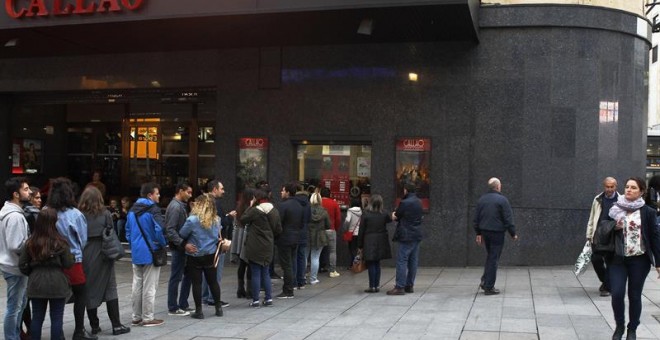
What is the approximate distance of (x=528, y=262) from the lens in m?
12.4

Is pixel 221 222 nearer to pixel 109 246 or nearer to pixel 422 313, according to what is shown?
pixel 109 246

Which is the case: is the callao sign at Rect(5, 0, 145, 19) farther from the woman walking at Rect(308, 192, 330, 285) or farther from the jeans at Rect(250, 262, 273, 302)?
the jeans at Rect(250, 262, 273, 302)

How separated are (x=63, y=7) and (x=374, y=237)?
6897mm

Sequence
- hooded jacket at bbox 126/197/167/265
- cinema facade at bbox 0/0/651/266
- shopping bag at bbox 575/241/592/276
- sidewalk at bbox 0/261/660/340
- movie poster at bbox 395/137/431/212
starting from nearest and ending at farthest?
sidewalk at bbox 0/261/660/340, hooded jacket at bbox 126/197/167/265, shopping bag at bbox 575/241/592/276, cinema facade at bbox 0/0/651/266, movie poster at bbox 395/137/431/212

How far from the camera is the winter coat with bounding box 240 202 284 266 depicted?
8938 mm

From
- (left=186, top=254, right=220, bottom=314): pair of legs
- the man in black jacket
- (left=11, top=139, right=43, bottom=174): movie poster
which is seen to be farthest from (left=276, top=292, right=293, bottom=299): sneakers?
(left=11, top=139, right=43, bottom=174): movie poster

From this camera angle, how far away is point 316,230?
1121cm

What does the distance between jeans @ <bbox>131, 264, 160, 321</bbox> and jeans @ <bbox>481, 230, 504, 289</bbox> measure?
4876 millimetres

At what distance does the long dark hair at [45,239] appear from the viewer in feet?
20.6

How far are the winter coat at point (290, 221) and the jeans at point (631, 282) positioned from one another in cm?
472

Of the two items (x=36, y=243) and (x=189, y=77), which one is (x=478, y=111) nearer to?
(x=189, y=77)

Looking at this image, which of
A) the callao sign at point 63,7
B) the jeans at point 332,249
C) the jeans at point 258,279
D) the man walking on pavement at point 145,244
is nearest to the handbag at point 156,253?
the man walking on pavement at point 145,244

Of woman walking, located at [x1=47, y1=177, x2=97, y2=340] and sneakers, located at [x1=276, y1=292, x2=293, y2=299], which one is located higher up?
woman walking, located at [x1=47, y1=177, x2=97, y2=340]

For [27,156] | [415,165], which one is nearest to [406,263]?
[415,165]
